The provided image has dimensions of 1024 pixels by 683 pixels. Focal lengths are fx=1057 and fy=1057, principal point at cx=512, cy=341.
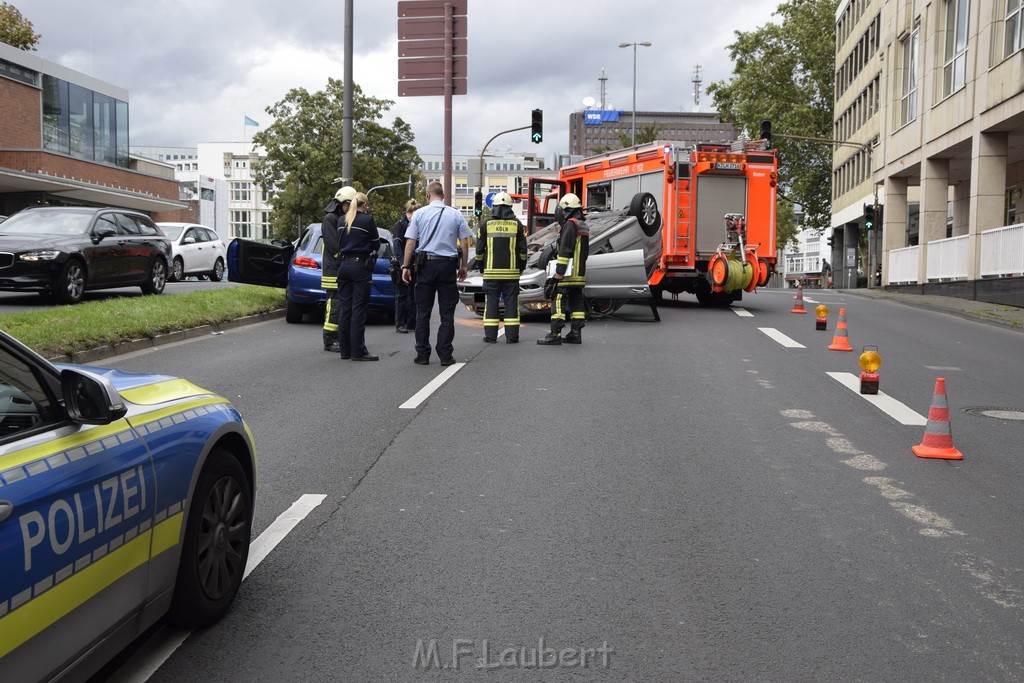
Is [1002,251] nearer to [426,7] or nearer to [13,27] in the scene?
[426,7]

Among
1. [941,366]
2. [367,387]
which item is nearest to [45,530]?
[367,387]

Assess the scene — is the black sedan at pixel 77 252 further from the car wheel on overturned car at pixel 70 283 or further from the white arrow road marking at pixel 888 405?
the white arrow road marking at pixel 888 405

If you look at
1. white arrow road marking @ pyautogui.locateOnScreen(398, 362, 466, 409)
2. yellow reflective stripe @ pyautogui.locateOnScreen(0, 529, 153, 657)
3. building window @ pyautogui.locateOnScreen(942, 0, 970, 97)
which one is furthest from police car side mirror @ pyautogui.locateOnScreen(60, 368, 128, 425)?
building window @ pyautogui.locateOnScreen(942, 0, 970, 97)

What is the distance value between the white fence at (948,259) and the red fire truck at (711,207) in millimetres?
9628

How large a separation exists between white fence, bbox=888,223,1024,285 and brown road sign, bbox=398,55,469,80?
42.0ft

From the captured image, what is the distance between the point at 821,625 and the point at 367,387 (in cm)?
660

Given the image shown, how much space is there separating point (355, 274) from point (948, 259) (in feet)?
72.5

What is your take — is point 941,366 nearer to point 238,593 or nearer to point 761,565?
point 761,565

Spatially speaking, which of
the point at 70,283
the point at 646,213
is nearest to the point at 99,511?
the point at 70,283

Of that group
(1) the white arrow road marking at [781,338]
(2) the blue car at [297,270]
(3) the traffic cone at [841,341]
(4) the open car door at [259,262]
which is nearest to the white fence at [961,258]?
(1) the white arrow road marking at [781,338]

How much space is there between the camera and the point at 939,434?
7090 millimetres

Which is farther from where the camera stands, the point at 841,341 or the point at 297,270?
the point at 297,270

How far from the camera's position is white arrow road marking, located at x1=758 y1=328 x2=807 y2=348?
13992 mm

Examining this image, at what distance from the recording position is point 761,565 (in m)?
4.74
